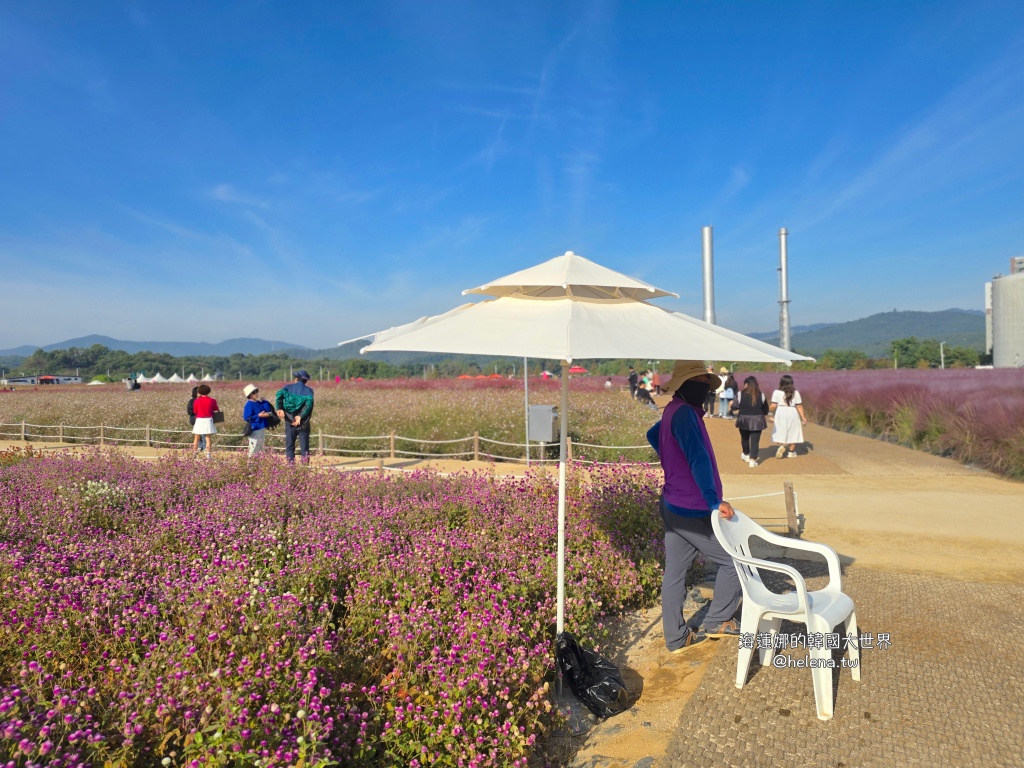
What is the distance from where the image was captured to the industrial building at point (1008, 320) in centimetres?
4922

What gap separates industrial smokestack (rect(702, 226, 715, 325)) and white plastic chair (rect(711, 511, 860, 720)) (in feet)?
56.4

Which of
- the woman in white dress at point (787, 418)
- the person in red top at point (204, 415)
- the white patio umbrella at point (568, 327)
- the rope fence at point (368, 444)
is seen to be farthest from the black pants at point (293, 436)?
the woman in white dress at point (787, 418)

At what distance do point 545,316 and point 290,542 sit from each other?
8.57 feet

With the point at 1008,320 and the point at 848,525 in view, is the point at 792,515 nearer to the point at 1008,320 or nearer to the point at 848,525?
the point at 848,525

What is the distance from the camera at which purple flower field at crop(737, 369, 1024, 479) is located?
36.6 feet

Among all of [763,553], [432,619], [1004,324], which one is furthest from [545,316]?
[1004,324]

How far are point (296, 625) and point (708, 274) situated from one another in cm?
1929

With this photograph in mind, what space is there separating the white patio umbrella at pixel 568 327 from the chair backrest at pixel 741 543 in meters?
0.91

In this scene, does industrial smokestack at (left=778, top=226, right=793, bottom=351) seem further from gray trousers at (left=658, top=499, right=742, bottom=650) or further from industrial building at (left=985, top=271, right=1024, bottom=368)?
gray trousers at (left=658, top=499, right=742, bottom=650)

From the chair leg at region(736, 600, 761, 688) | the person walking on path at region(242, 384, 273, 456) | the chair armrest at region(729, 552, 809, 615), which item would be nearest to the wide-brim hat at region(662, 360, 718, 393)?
the chair armrest at region(729, 552, 809, 615)

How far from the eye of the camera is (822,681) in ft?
9.95

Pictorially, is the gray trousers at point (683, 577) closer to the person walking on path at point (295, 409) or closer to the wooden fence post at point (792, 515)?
the wooden fence post at point (792, 515)

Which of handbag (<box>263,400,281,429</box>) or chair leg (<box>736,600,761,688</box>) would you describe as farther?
handbag (<box>263,400,281,429</box>)

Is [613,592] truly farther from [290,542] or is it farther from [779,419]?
[779,419]
